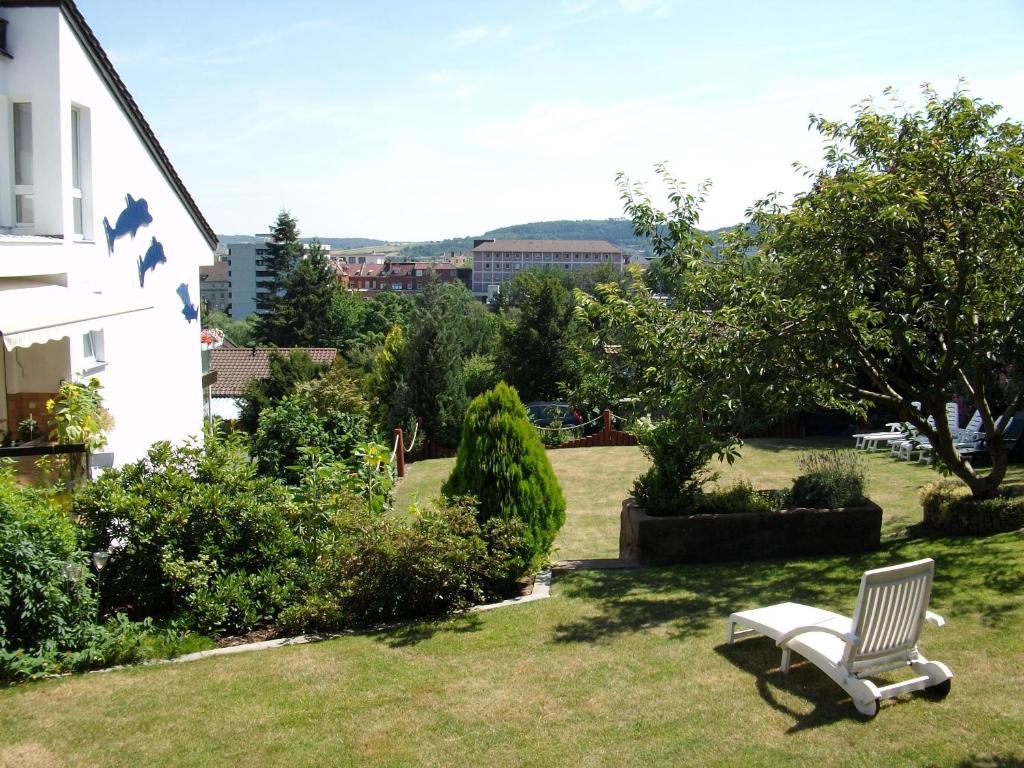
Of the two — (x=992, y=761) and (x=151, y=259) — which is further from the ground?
(x=151, y=259)

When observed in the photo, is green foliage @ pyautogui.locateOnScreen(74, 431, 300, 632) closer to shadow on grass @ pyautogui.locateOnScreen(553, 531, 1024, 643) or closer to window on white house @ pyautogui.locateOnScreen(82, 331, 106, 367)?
shadow on grass @ pyautogui.locateOnScreen(553, 531, 1024, 643)

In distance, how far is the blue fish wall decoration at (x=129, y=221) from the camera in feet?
39.2

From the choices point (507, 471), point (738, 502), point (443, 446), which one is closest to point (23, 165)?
point (507, 471)

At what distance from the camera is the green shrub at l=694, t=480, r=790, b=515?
10.4 meters

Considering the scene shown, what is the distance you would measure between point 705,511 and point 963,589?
9.96 feet

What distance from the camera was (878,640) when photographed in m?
5.61

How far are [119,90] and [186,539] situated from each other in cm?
742

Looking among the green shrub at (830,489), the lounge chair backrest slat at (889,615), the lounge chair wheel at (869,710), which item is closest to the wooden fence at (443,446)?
the green shrub at (830,489)

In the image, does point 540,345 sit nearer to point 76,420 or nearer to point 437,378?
point 437,378

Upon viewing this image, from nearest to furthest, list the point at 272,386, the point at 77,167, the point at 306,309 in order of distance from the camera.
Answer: the point at 77,167, the point at 272,386, the point at 306,309

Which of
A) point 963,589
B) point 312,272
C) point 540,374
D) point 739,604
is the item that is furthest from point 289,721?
point 312,272

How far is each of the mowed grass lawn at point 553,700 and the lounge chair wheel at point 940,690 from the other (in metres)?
0.05

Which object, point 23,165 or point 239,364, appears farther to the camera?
point 239,364

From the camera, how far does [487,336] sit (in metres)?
60.4
